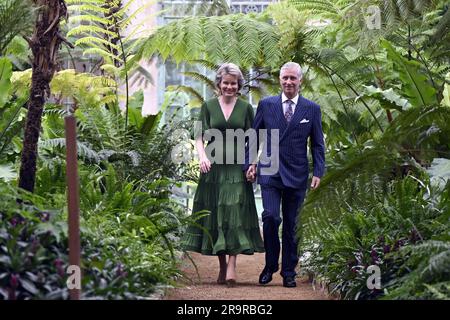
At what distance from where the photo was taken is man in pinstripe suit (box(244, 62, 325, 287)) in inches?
316

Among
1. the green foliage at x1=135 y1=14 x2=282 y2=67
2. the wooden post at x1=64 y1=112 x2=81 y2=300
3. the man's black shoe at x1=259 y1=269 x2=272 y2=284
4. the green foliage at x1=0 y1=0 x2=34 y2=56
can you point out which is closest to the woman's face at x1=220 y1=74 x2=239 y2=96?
the man's black shoe at x1=259 y1=269 x2=272 y2=284

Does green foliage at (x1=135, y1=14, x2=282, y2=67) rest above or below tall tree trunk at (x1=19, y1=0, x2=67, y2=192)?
above

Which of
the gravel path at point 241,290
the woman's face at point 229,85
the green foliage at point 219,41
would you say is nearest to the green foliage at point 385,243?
the gravel path at point 241,290

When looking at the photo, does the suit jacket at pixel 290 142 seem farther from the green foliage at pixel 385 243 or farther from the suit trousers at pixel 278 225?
the green foliage at pixel 385 243

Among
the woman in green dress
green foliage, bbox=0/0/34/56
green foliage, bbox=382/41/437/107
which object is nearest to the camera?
green foliage, bbox=0/0/34/56

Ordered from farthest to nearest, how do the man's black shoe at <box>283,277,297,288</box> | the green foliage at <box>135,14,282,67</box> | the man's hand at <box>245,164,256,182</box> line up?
the green foliage at <box>135,14,282,67</box> → the man's hand at <box>245,164,256,182</box> → the man's black shoe at <box>283,277,297,288</box>

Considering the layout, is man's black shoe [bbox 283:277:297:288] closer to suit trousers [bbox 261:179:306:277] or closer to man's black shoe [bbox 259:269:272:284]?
suit trousers [bbox 261:179:306:277]

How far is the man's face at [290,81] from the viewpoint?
8055 millimetres

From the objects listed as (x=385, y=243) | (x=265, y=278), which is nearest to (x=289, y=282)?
(x=265, y=278)

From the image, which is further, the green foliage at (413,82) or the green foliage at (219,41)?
the green foliage at (219,41)

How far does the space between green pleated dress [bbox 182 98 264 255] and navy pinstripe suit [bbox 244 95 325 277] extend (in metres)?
0.17
